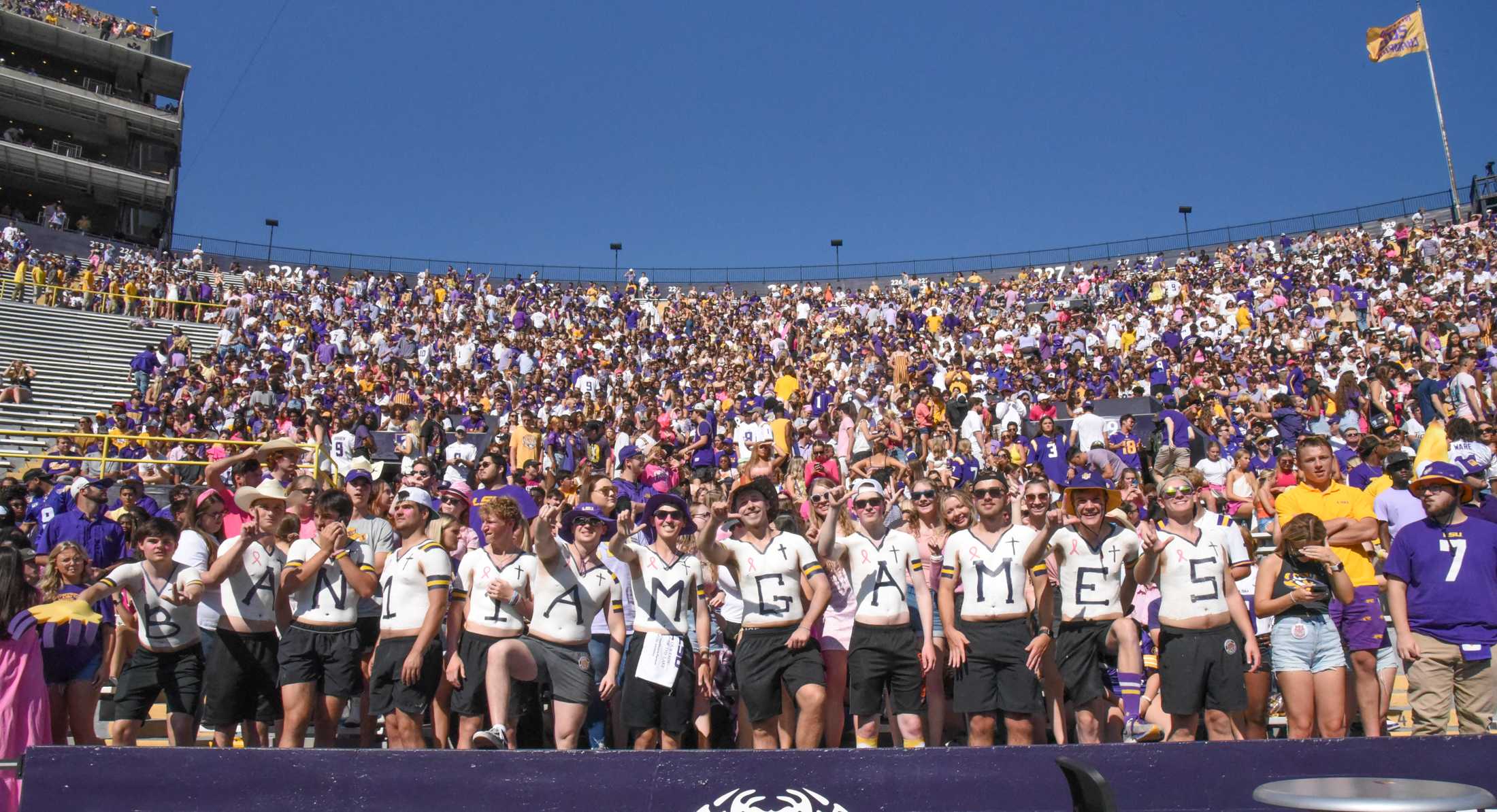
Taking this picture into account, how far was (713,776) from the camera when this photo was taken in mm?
4516

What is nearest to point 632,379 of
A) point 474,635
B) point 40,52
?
point 474,635

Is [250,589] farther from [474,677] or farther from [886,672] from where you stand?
[886,672]

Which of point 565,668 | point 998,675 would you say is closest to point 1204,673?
point 998,675

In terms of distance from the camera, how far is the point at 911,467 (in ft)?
35.2

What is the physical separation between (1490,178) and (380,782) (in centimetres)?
3270

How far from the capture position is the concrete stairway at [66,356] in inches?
734

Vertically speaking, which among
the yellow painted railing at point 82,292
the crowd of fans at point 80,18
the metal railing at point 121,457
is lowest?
the metal railing at point 121,457

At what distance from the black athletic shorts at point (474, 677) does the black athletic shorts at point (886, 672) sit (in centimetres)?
197

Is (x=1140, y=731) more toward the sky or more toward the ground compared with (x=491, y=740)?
more toward the ground

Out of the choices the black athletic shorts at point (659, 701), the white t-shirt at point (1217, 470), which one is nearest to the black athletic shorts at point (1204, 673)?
the black athletic shorts at point (659, 701)

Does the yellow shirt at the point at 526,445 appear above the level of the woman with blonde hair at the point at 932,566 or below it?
above

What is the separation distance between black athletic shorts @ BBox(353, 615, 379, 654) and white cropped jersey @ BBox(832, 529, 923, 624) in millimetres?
3043

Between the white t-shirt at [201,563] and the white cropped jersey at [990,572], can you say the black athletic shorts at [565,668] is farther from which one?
the white cropped jersey at [990,572]

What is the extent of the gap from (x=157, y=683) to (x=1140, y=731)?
237 inches
